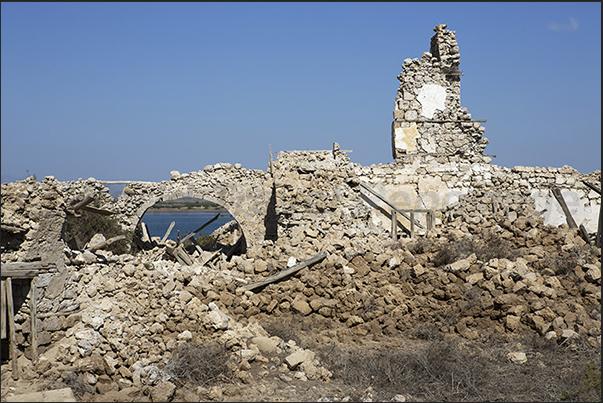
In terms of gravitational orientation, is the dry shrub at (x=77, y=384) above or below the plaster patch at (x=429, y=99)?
below

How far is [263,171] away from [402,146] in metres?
3.84

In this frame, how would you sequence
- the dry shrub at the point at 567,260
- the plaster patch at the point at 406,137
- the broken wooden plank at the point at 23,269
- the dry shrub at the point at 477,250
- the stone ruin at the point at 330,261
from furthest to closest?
1. the plaster patch at the point at 406,137
2. the dry shrub at the point at 477,250
3. the dry shrub at the point at 567,260
4. the stone ruin at the point at 330,261
5. the broken wooden plank at the point at 23,269

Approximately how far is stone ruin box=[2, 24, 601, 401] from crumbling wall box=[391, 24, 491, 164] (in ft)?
0.13

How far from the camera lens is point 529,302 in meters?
10.2

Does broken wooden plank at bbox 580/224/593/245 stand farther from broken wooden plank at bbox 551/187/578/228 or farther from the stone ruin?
broken wooden plank at bbox 551/187/578/228

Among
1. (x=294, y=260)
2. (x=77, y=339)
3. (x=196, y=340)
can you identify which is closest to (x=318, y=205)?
(x=294, y=260)

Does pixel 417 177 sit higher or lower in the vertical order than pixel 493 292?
higher

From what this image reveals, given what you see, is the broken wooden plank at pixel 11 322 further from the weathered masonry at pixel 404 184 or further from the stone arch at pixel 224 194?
the stone arch at pixel 224 194

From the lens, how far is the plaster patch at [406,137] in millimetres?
15906

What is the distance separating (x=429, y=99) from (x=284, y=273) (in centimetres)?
751

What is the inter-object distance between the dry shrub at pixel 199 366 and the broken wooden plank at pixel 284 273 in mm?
2654

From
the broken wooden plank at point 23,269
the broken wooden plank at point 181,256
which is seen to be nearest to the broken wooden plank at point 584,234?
the broken wooden plank at point 181,256

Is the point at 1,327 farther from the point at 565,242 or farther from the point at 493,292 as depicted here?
the point at 565,242

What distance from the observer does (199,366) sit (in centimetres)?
802
